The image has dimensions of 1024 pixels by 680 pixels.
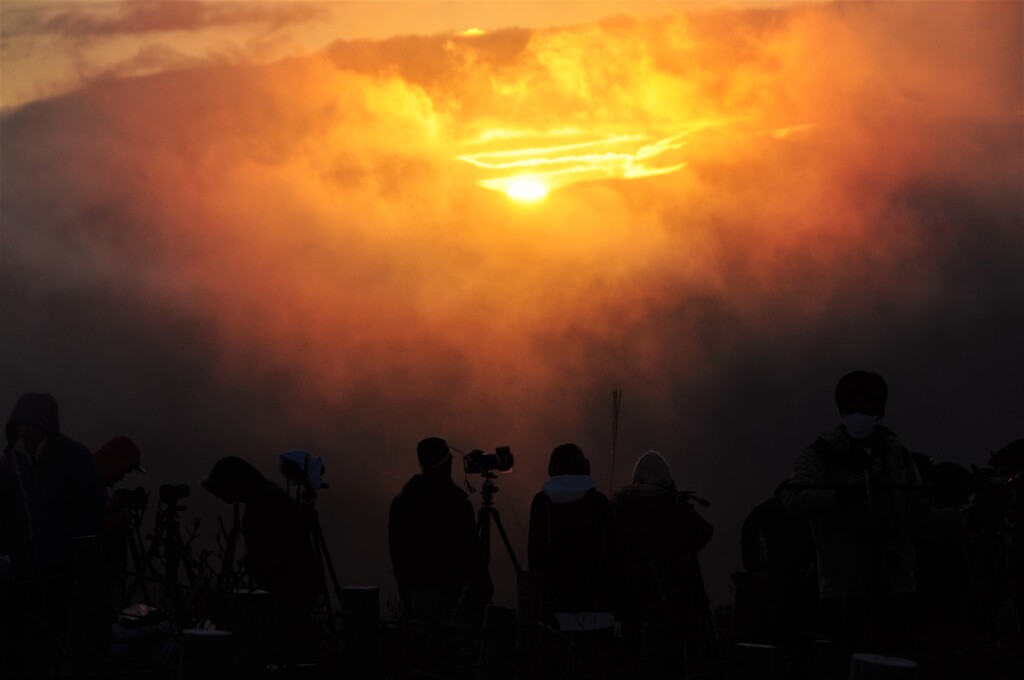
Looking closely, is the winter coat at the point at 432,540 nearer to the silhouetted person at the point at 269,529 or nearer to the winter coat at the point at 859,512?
the silhouetted person at the point at 269,529

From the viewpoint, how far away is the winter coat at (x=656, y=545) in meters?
9.05

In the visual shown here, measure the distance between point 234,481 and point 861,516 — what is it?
484 cm

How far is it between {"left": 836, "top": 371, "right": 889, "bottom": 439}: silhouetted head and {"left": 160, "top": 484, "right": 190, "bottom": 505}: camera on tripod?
689 cm

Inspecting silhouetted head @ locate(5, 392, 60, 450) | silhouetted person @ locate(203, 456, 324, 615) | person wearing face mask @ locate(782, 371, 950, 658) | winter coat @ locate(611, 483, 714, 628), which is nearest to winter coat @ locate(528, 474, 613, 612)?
winter coat @ locate(611, 483, 714, 628)

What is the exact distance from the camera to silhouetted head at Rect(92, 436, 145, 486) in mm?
11055

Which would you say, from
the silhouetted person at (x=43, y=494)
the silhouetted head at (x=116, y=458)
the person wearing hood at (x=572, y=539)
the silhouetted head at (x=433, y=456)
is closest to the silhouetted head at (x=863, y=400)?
the person wearing hood at (x=572, y=539)

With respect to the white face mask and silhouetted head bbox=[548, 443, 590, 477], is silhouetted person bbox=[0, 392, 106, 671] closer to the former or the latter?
silhouetted head bbox=[548, 443, 590, 477]

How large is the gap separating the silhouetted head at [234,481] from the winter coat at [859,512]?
4.43m

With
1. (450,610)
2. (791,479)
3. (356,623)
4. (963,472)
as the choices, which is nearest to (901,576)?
(791,479)

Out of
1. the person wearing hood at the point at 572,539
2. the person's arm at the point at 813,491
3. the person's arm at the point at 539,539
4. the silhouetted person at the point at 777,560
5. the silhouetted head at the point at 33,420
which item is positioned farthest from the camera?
the silhouetted person at the point at 777,560

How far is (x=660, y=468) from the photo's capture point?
908 cm

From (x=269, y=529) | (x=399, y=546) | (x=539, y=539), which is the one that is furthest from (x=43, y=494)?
(x=539, y=539)

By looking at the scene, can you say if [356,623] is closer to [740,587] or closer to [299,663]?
[299,663]

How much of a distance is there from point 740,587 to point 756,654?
2124mm
